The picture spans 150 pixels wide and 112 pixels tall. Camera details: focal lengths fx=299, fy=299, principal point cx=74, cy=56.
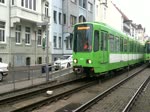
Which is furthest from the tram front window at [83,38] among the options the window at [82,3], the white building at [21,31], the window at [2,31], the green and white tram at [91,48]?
the window at [82,3]

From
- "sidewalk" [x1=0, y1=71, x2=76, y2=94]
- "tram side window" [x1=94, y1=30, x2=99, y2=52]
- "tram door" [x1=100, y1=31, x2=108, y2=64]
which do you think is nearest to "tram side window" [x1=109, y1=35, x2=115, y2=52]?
"tram door" [x1=100, y1=31, x2=108, y2=64]

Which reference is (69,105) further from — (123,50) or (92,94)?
(123,50)

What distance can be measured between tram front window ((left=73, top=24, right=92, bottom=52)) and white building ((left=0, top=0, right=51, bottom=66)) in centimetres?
1151

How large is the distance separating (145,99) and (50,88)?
4.77 metres

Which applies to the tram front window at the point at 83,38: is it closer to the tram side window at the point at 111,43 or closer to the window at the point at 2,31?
the tram side window at the point at 111,43

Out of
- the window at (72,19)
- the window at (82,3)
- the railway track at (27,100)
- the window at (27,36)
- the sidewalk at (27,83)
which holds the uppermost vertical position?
the window at (82,3)

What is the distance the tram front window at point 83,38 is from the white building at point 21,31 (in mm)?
11511

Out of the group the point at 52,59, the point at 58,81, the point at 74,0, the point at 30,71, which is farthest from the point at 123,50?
the point at 74,0

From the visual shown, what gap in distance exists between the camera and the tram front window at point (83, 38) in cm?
1667

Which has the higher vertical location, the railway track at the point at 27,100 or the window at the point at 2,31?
the window at the point at 2,31

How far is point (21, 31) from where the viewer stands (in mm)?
32062

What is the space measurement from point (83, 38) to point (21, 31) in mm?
16448

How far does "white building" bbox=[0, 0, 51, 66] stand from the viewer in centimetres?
2959

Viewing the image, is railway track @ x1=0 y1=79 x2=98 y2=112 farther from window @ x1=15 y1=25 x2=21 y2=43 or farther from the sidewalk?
window @ x1=15 y1=25 x2=21 y2=43
